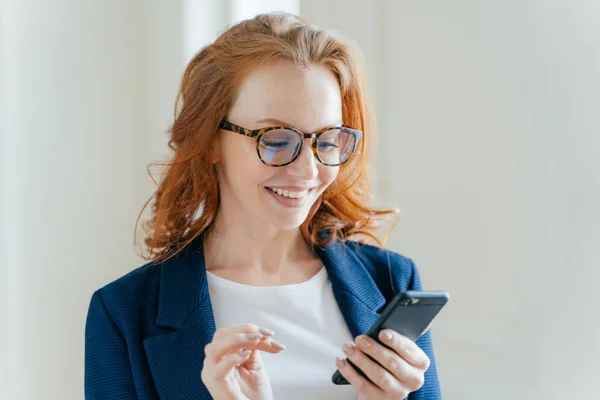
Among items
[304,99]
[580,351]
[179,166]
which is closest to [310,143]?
[304,99]

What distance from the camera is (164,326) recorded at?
1505 millimetres

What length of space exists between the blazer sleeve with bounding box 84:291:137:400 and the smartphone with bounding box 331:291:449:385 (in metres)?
0.39

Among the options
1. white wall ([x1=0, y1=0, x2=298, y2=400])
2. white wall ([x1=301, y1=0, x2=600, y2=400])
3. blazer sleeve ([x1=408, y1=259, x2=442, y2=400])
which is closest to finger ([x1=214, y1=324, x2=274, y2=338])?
blazer sleeve ([x1=408, y1=259, x2=442, y2=400])

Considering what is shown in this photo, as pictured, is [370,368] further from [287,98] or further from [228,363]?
[287,98]

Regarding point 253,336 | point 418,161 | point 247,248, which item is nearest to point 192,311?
point 247,248

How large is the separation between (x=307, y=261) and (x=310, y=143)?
341 millimetres

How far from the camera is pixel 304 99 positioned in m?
1.43

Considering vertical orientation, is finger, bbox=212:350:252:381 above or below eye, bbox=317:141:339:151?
below

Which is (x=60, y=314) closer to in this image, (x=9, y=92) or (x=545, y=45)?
(x=9, y=92)

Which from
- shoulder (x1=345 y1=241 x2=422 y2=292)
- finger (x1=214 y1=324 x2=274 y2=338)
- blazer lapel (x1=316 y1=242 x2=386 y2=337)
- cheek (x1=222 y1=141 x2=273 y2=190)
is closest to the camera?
finger (x1=214 y1=324 x2=274 y2=338)

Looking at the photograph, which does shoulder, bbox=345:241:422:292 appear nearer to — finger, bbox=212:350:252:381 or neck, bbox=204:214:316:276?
neck, bbox=204:214:316:276

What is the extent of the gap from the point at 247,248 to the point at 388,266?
12.4 inches

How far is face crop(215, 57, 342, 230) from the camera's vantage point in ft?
4.67

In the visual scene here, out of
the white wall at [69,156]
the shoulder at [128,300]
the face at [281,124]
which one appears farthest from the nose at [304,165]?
the white wall at [69,156]
